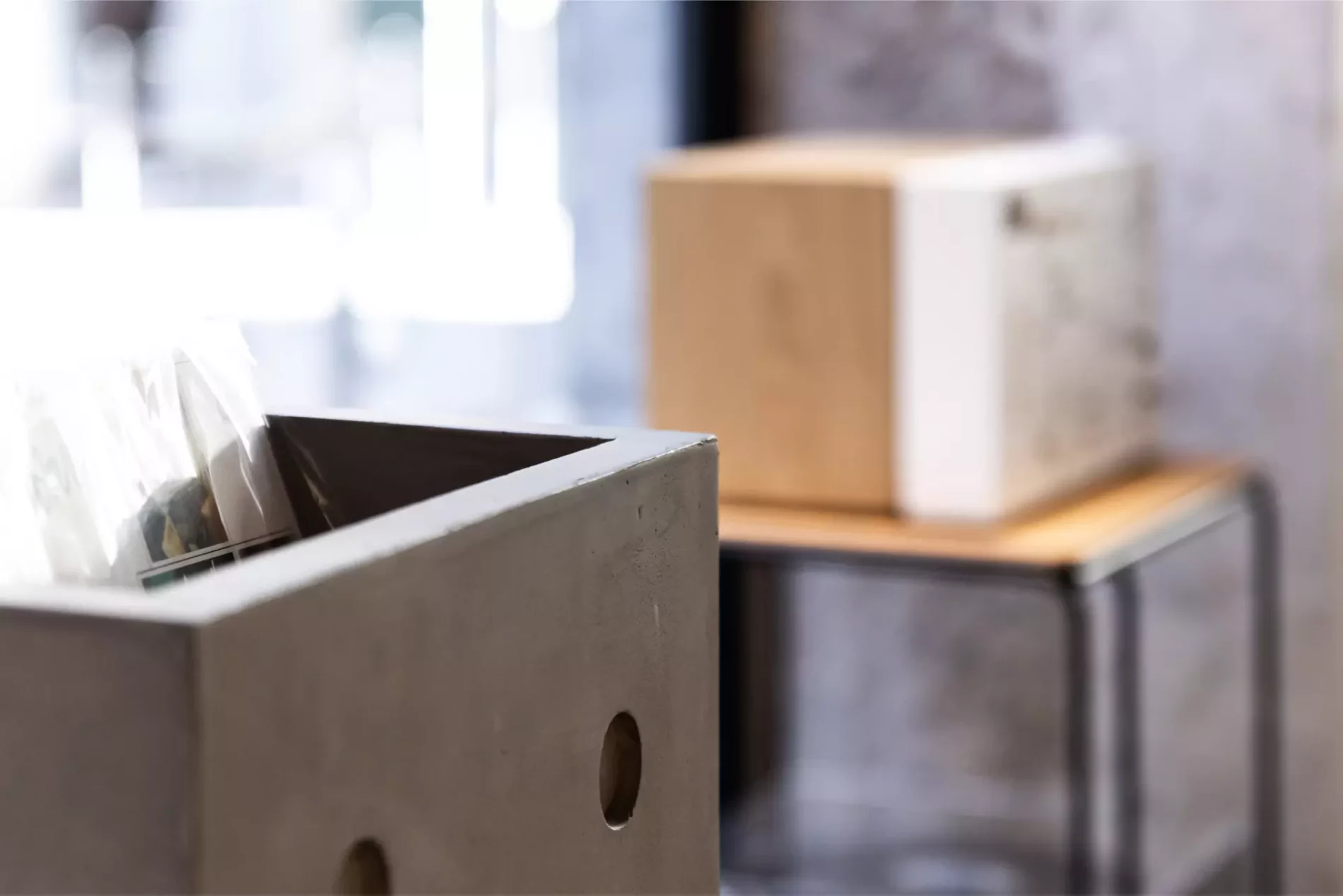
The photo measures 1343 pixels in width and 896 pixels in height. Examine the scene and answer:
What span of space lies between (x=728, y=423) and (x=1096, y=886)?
80 centimetres

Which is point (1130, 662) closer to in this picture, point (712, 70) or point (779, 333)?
point (779, 333)

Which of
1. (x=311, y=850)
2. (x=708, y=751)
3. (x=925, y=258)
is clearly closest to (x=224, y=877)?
(x=311, y=850)

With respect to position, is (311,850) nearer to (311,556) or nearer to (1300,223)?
(311,556)

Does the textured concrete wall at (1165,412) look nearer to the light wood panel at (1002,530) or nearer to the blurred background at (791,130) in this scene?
the blurred background at (791,130)

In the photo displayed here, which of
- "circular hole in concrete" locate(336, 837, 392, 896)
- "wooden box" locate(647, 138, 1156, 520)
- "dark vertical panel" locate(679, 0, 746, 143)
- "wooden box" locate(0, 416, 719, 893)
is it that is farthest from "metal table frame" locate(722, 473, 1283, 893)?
"circular hole in concrete" locate(336, 837, 392, 896)

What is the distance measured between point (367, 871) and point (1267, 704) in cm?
164

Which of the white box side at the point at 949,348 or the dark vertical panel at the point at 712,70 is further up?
the dark vertical panel at the point at 712,70

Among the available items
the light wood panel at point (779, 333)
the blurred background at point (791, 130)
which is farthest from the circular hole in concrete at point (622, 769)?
the blurred background at point (791, 130)

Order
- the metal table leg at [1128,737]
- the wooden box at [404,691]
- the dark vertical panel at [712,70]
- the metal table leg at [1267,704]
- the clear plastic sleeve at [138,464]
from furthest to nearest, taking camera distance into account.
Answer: the dark vertical panel at [712,70] < the metal table leg at [1128,737] < the metal table leg at [1267,704] < the clear plastic sleeve at [138,464] < the wooden box at [404,691]

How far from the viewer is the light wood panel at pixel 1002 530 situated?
151cm

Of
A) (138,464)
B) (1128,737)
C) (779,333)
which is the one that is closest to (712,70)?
(779,333)

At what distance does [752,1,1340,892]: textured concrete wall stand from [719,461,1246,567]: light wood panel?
316 mm

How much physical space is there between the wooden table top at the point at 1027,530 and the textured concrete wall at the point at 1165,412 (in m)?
0.31

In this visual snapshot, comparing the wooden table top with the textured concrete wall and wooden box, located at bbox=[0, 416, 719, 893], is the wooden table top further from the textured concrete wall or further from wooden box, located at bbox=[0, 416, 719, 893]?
wooden box, located at bbox=[0, 416, 719, 893]
